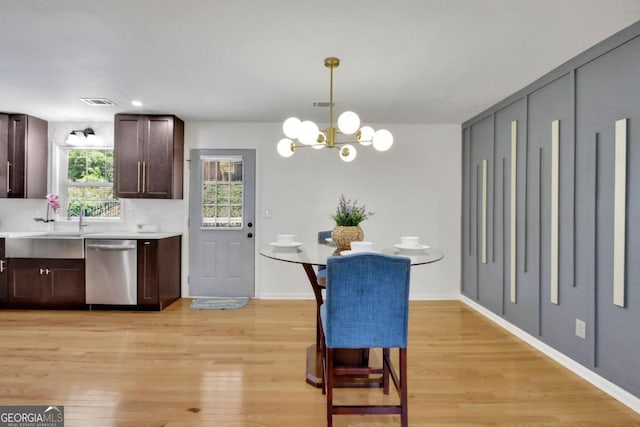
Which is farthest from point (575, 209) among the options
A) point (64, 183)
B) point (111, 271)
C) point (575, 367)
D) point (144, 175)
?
point (64, 183)

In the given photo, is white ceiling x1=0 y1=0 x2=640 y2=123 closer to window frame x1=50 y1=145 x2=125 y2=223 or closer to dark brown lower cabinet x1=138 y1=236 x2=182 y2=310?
window frame x1=50 y1=145 x2=125 y2=223

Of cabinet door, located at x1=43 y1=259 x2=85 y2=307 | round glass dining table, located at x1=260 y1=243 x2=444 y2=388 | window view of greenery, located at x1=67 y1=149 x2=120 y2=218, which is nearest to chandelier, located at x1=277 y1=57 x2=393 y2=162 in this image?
round glass dining table, located at x1=260 y1=243 x2=444 y2=388

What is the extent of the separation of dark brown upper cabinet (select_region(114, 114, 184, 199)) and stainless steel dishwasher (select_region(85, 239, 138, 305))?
69 centimetres

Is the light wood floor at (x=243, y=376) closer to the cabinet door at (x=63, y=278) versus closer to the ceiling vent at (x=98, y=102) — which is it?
the cabinet door at (x=63, y=278)

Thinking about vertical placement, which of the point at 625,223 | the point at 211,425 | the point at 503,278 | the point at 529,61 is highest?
the point at 529,61

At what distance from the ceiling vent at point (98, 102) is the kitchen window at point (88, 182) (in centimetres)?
92

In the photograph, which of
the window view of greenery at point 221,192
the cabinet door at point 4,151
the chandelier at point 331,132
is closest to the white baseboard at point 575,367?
the chandelier at point 331,132

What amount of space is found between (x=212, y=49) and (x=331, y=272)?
1896mm

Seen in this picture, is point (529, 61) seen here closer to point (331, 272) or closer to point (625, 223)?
point (625, 223)

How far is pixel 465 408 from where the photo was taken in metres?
2.12

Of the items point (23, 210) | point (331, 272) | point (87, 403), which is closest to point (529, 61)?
point (331, 272)

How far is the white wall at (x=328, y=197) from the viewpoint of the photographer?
15.2ft

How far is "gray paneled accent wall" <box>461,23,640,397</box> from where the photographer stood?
216 cm

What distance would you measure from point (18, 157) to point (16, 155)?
1.2 inches
